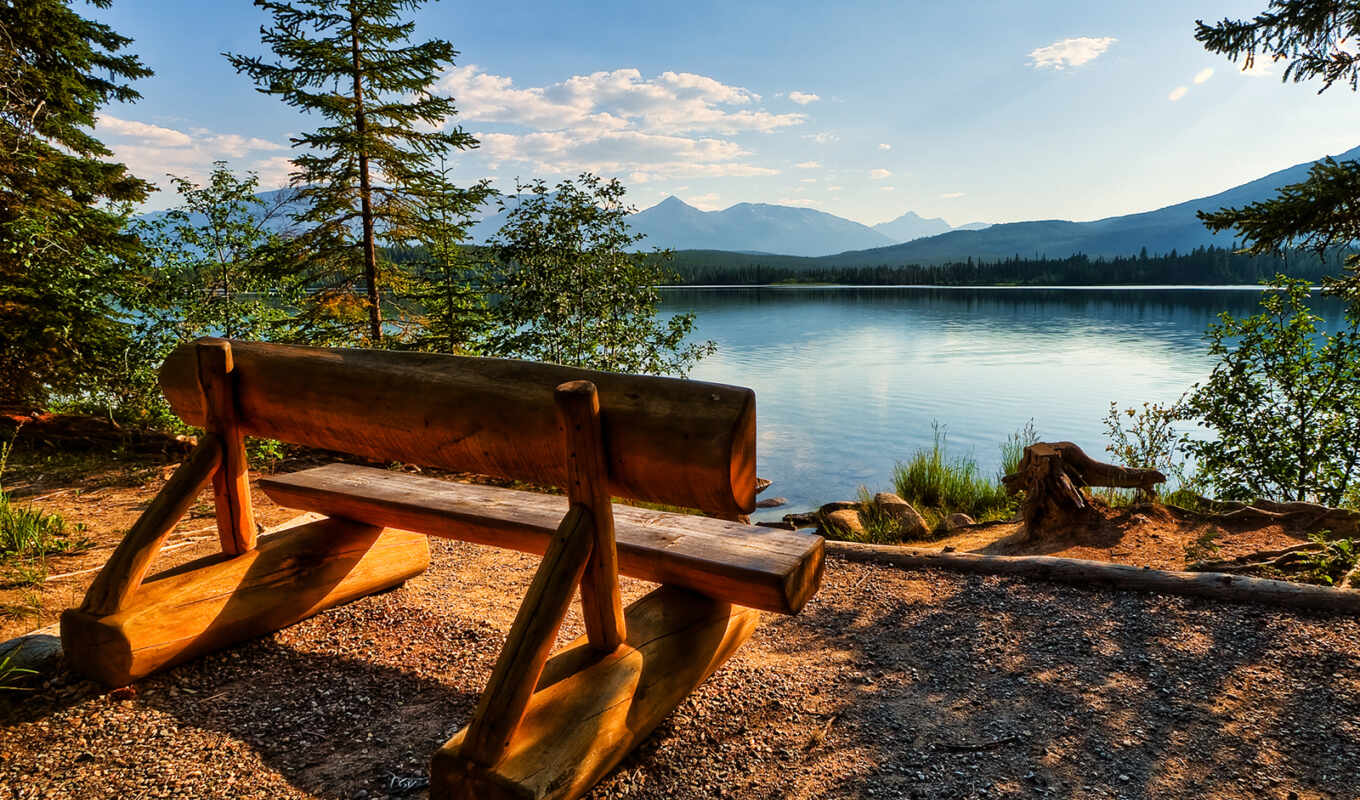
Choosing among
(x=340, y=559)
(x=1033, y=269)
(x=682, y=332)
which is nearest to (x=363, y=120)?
(x=682, y=332)

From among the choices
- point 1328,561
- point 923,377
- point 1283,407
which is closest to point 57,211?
point 1328,561

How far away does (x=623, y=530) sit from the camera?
3.14 meters

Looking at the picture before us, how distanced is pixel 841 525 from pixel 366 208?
7.59 metres

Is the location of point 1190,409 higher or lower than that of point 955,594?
higher

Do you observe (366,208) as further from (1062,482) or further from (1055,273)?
(1055,273)

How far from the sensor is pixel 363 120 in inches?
361

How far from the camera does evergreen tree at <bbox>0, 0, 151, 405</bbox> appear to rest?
25.7ft

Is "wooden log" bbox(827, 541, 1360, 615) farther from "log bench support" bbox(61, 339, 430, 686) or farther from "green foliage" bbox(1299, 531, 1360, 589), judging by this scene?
"log bench support" bbox(61, 339, 430, 686)

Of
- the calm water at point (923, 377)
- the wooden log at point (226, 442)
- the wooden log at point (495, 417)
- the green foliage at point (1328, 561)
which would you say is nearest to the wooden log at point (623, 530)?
the wooden log at point (226, 442)

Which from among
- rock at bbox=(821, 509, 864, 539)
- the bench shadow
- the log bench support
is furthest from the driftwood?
the log bench support

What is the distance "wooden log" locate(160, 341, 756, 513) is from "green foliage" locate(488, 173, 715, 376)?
650cm

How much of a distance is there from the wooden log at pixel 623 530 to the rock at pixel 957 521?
19.3 feet

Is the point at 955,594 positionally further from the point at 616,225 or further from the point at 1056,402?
the point at 1056,402

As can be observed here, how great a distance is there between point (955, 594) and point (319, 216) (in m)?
9.06
